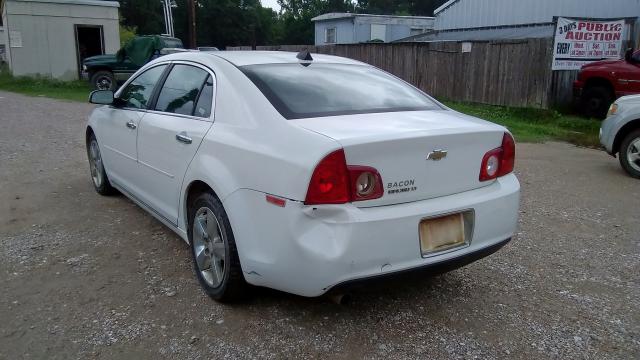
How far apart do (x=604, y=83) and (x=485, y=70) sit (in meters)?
3.08

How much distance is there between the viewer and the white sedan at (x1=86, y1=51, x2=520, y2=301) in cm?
270

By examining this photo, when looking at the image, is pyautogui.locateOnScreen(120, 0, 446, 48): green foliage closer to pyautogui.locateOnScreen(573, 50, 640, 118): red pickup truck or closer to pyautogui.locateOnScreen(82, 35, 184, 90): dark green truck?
pyautogui.locateOnScreen(82, 35, 184, 90): dark green truck

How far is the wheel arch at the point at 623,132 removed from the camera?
6941 mm

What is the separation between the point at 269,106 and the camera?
3.12 meters

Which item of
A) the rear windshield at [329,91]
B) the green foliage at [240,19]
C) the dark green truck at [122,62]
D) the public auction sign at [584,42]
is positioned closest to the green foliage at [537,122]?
the dark green truck at [122,62]

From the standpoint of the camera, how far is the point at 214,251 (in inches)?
133

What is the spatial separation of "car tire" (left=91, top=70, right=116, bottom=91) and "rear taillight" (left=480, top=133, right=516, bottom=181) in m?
16.9

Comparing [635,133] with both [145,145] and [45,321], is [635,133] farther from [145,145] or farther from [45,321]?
[45,321]

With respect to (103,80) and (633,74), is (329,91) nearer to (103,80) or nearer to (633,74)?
(633,74)

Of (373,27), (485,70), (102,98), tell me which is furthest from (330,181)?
(373,27)

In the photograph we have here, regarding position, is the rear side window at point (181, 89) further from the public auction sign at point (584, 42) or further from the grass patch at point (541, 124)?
the public auction sign at point (584, 42)

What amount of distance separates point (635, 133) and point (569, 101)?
23.4ft

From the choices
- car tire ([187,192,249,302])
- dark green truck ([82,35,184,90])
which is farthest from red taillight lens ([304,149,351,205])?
dark green truck ([82,35,184,90])

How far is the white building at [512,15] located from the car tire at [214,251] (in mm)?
15534
